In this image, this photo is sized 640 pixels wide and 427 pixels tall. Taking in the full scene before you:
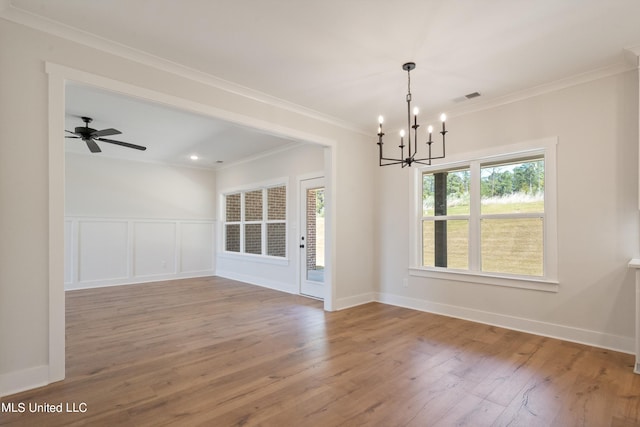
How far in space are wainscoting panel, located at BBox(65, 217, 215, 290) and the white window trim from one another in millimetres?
5388

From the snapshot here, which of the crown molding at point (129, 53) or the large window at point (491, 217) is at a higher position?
the crown molding at point (129, 53)

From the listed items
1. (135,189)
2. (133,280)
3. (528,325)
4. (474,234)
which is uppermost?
(135,189)

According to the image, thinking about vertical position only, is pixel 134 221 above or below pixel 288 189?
below

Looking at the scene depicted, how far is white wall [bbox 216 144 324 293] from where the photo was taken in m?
5.64

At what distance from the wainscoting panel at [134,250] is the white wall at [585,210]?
6.24 metres

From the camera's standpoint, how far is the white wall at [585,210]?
9.67 ft

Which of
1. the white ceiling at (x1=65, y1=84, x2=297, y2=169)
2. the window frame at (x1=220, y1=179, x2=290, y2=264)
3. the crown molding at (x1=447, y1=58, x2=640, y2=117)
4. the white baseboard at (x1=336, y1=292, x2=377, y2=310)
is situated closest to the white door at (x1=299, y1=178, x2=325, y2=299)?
the window frame at (x1=220, y1=179, x2=290, y2=264)

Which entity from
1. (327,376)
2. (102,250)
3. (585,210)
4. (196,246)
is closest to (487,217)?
(585,210)

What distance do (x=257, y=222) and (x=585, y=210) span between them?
213 inches

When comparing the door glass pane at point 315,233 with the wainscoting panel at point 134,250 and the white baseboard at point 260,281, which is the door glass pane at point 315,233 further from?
the wainscoting panel at point 134,250

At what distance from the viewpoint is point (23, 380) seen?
7.41ft

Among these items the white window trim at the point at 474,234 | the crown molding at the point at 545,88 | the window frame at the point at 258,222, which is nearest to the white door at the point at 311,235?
the window frame at the point at 258,222

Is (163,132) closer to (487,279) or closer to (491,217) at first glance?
(491,217)

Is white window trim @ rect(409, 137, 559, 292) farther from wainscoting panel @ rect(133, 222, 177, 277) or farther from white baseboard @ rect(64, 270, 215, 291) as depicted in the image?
wainscoting panel @ rect(133, 222, 177, 277)
